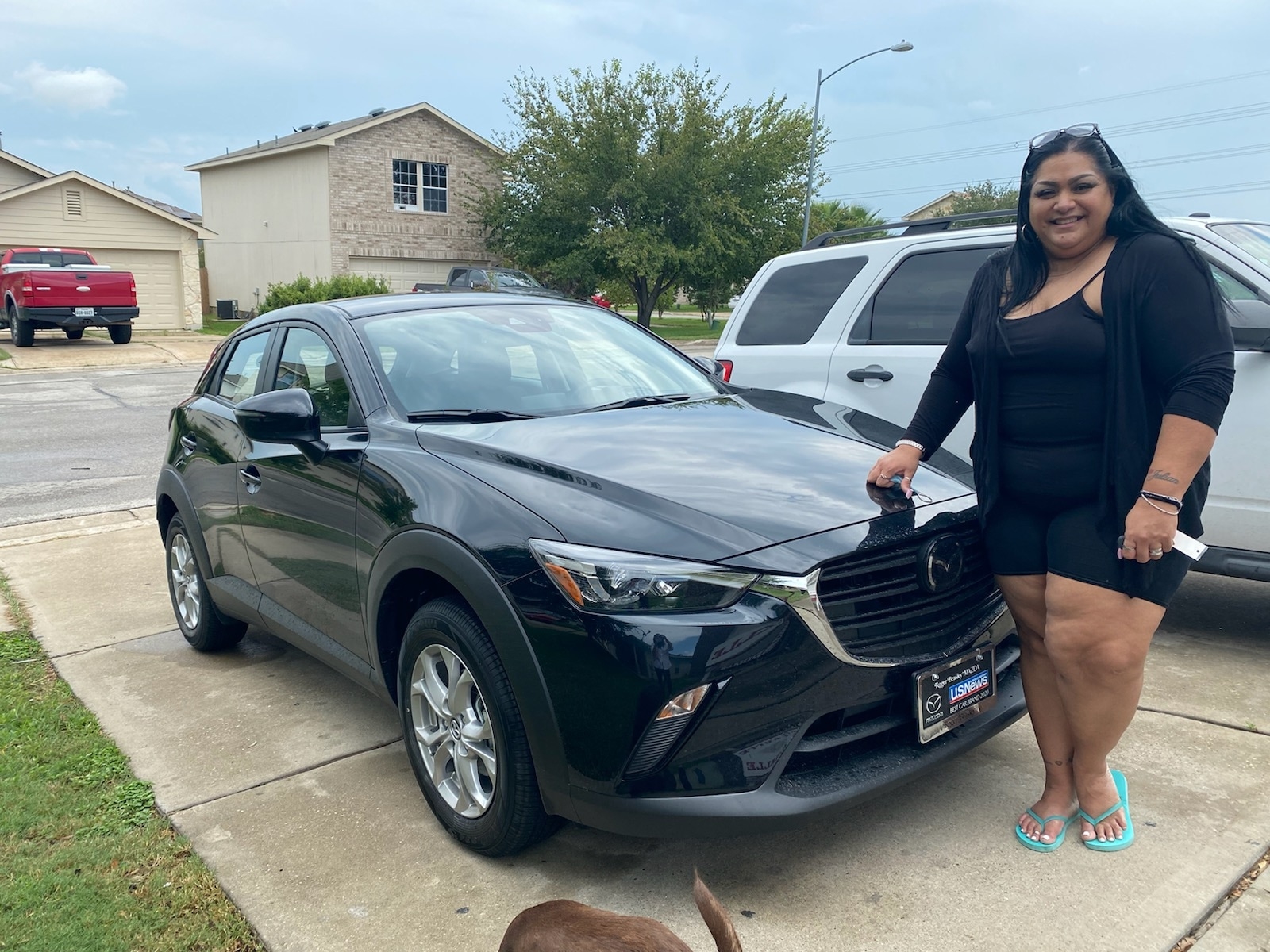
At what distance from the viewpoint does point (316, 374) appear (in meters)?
4.07

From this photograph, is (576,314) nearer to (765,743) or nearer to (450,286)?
(765,743)

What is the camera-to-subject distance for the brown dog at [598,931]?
174 centimetres

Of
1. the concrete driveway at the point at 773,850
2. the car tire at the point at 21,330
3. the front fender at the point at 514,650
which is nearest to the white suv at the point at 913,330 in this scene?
the concrete driveway at the point at 773,850

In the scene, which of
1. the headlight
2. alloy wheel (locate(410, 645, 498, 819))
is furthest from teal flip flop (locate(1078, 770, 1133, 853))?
alloy wheel (locate(410, 645, 498, 819))

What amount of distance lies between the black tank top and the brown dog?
4.91ft

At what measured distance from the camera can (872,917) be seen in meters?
2.68

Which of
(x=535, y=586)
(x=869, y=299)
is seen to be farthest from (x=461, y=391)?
(x=869, y=299)

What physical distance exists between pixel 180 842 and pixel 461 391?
171cm

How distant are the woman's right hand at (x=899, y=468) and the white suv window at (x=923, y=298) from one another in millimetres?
2298

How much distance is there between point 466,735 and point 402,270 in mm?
31686

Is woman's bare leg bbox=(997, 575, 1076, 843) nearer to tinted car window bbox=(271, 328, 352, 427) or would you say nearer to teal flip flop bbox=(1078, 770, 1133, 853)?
teal flip flop bbox=(1078, 770, 1133, 853)

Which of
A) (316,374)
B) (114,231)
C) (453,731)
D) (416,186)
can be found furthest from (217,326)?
(453,731)

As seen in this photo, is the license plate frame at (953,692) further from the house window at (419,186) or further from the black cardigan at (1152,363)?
the house window at (419,186)

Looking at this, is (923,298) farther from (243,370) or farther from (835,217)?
(835,217)
